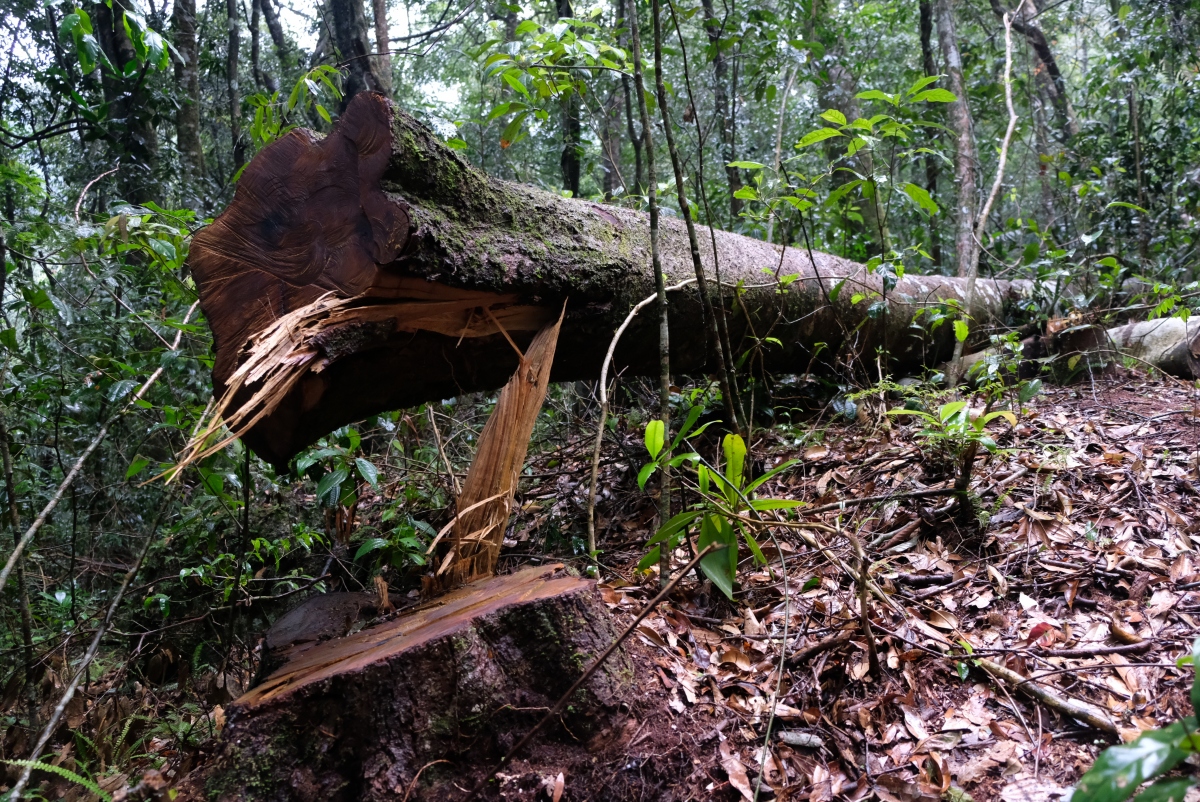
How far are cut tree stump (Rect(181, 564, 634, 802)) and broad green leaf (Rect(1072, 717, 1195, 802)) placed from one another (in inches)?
42.8

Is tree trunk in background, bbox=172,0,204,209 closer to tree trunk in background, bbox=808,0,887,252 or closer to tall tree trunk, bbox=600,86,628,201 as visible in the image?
tall tree trunk, bbox=600,86,628,201

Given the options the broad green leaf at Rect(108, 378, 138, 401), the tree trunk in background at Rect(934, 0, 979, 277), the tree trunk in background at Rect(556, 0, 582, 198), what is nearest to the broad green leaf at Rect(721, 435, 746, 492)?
the broad green leaf at Rect(108, 378, 138, 401)

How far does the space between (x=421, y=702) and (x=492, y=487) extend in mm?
750

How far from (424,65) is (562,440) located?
950 centimetres

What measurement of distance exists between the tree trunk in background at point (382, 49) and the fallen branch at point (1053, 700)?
4712 millimetres

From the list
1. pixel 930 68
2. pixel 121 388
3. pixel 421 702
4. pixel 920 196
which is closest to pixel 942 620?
pixel 421 702

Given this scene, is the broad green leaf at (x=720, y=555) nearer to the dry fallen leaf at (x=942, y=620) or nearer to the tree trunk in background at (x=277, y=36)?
the dry fallen leaf at (x=942, y=620)

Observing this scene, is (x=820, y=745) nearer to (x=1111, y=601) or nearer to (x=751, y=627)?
(x=751, y=627)

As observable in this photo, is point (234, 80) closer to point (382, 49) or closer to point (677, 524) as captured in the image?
point (382, 49)

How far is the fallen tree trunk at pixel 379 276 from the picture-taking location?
1860 millimetres

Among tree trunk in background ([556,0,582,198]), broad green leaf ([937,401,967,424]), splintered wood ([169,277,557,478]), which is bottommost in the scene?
broad green leaf ([937,401,967,424])

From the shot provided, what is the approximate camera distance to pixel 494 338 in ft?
7.55

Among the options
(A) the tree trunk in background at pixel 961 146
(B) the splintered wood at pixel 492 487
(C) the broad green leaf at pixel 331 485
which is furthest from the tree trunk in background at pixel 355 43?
(A) the tree trunk in background at pixel 961 146

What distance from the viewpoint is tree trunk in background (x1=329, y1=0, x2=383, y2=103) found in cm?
462
